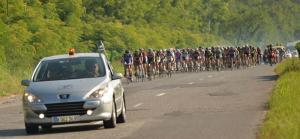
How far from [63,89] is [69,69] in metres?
1.51

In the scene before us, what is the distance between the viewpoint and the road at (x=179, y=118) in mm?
16797

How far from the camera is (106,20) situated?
80188 millimetres

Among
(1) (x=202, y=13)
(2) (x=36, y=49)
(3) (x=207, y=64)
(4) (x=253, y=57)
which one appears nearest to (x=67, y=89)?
(2) (x=36, y=49)

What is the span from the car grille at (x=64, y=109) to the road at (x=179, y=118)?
38cm

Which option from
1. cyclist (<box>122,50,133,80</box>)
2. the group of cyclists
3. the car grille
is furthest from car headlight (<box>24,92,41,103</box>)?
the group of cyclists

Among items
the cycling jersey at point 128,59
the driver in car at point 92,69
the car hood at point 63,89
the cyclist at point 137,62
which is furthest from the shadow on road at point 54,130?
the cyclist at point 137,62

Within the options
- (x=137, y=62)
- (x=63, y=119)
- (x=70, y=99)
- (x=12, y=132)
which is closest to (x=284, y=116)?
(x=70, y=99)

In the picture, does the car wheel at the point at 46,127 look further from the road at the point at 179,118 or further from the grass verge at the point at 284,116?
the grass verge at the point at 284,116

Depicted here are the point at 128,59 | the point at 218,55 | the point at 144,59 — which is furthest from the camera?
the point at 218,55

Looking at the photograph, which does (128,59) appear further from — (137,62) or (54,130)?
(54,130)

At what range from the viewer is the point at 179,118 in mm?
20469

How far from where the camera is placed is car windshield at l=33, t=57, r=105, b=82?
61.5ft

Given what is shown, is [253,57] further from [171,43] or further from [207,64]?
[171,43]

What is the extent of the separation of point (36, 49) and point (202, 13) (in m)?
71.7
